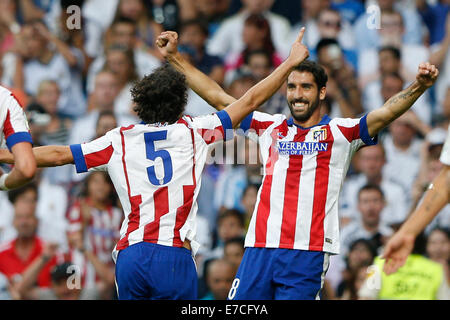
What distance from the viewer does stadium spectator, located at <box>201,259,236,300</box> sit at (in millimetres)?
8414

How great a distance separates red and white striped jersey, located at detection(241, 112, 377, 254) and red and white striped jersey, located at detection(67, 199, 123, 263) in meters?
3.31

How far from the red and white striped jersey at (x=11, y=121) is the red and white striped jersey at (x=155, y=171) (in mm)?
411

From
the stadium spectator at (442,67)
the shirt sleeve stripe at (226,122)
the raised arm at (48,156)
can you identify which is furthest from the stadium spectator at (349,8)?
the raised arm at (48,156)

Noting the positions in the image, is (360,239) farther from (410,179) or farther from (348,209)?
(410,179)

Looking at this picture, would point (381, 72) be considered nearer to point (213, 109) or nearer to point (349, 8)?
point (349, 8)

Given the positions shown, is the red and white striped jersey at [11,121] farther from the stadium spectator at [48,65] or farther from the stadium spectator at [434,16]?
the stadium spectator at [434,16]

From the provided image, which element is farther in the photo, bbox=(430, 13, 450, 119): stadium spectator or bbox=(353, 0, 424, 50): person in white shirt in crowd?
bbox=(353, 0, 424, 50): person in white shirt in crowd

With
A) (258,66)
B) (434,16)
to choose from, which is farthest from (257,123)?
(434,16)

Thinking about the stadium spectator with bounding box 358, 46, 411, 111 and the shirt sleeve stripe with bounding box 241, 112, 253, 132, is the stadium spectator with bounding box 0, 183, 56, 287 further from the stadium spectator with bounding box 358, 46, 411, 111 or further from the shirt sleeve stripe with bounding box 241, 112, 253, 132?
the stadium spectator with bounding box 358, 46, 411, 111

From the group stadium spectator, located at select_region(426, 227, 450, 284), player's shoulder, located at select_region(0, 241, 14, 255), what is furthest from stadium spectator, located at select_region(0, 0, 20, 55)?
stadium spectator, located at select_region(426, 227, 450, 284)

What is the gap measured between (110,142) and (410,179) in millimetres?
4981

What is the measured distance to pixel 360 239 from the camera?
28.0 feet

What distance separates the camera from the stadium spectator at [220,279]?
841cm

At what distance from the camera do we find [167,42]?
588cm
